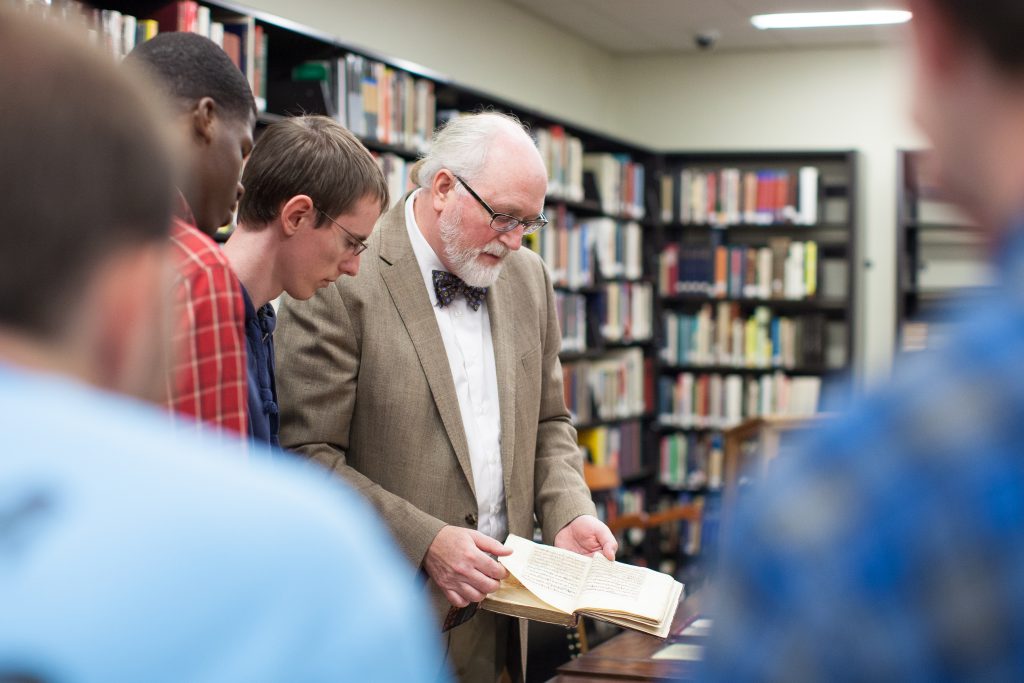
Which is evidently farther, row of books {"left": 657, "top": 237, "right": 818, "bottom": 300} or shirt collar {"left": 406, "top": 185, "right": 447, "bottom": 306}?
row of books {"left": 657, "top": 237, "right": 818, "bottom": 300}

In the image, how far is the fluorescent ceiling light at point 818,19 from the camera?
21.5ft

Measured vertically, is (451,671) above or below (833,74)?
below

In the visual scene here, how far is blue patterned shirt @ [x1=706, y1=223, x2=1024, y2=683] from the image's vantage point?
497mm

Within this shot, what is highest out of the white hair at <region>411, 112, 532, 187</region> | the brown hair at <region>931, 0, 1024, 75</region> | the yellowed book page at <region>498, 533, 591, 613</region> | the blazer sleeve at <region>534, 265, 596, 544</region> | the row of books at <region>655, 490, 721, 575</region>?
the white hair at <region>411, 112, 532, 187</region>

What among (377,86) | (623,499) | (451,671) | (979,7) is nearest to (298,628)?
(979,7)

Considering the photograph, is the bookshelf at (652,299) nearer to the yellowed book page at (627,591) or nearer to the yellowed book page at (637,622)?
the yellowed book page at (627,591)

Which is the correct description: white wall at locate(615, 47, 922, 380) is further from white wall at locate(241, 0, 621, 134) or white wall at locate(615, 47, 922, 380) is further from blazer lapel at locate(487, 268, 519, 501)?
blazer lapel at locate(487, 268, 519, 501)

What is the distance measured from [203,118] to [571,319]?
474cm

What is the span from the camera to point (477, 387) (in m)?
2.26

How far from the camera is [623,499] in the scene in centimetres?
698

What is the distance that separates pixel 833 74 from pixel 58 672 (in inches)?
299

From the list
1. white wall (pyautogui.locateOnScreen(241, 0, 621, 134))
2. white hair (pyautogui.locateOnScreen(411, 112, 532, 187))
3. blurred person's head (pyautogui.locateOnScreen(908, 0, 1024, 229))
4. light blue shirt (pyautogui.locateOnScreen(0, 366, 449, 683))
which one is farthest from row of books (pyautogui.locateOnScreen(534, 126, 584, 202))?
light blue shirt (pyautogui.locateOnScreen(0, 366, 449, 683))

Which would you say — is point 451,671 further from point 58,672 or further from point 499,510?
point 58,672

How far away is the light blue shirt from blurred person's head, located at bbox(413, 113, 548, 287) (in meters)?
1.80
